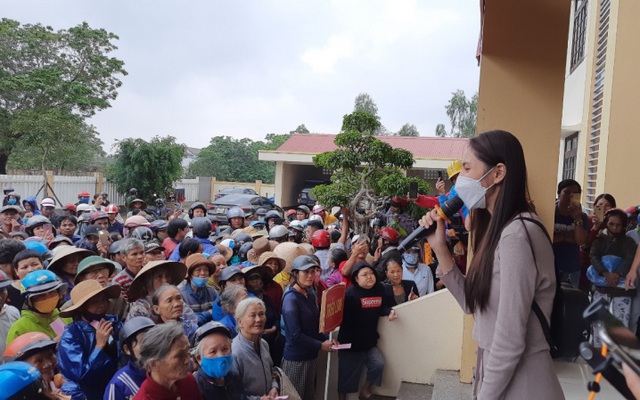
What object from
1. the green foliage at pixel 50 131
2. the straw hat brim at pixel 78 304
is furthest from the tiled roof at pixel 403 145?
the straw hat brim at pixel 78 304

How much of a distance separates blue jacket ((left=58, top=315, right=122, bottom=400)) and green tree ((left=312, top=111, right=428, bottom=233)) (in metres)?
7.24

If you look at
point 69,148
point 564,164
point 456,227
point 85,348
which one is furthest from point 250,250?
point 69,148

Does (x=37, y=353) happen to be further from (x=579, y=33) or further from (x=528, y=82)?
(x=579, y=33)

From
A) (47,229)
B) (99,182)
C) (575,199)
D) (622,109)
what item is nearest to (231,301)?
(575,199)

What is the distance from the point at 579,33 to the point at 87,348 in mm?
12606

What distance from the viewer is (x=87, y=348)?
3.54 metres

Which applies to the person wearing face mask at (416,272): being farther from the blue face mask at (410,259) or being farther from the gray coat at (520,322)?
the gray coat at (520,322)

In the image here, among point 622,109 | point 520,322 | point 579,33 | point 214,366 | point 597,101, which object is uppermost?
point 579,33

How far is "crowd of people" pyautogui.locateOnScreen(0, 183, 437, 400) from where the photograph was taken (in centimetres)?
314

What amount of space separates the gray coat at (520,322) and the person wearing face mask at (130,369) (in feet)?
6.48

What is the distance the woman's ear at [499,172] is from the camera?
212cm

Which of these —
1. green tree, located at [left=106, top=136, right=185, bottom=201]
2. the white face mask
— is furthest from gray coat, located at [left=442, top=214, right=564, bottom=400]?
green tree, located at [left=106, top=136, right=185, bottom=201]

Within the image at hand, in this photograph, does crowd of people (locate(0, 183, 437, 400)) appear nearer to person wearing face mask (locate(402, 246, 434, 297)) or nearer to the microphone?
person wearing face mask (locate(402, 246, 434, 297))

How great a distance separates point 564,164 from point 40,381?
43.9 ft
